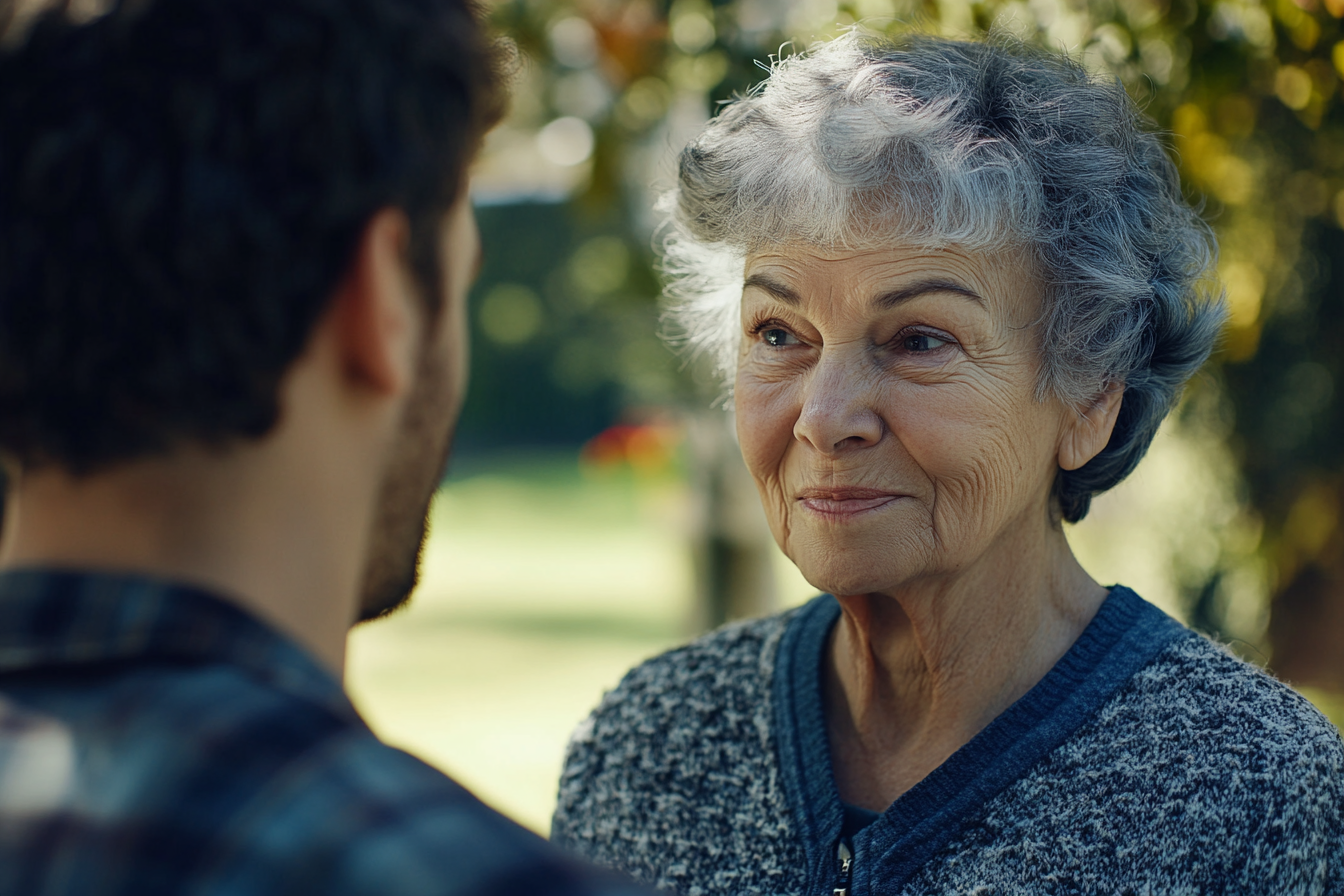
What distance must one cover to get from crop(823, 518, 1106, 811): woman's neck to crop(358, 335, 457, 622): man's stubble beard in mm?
1011

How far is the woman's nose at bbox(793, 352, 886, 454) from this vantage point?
1.88 meters

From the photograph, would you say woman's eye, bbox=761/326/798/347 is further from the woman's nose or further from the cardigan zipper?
the cardigan zipper

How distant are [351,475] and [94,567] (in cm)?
24

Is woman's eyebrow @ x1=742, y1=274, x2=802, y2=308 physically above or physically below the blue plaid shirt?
above

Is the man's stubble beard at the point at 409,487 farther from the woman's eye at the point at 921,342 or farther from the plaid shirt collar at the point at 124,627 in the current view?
the woman's eye at the point at 921,342

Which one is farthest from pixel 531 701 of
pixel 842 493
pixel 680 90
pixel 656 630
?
pixel 842 493

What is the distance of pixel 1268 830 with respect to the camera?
169 cm

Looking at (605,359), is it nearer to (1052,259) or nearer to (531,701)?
(531,701)

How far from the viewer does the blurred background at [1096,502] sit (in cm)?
276

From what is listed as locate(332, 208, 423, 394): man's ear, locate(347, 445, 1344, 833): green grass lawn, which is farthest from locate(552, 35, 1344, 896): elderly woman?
locate(332, 208, 423, 394): man's ear

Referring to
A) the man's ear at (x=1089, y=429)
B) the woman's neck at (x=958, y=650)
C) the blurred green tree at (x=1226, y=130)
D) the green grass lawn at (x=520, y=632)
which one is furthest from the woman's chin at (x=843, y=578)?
the green grass lawn at (x=520, y=632)

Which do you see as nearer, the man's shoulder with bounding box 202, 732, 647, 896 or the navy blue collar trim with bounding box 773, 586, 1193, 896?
the man's shoulder with bounding box 202, 732, 647, 896

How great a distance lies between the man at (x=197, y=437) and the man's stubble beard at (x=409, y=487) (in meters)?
0.11

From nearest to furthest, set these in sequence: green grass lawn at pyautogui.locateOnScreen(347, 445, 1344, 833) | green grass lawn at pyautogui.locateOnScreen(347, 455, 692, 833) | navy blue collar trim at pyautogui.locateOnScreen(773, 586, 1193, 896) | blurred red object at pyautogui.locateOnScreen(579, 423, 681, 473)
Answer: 1. navy blue collar trim at pyautogui.locateOnScreen(773, 586, 1193, 896)
2. green grass lawn at pyautogui.locateOnScreen(347, 445, 1344, 833)
3. green grass lawn at pyautogui.locateOnScreen(347, 455, 692, 833)
4. blurred red object at pyautogui.locateOnScreen(579, 423, 681, 473)
